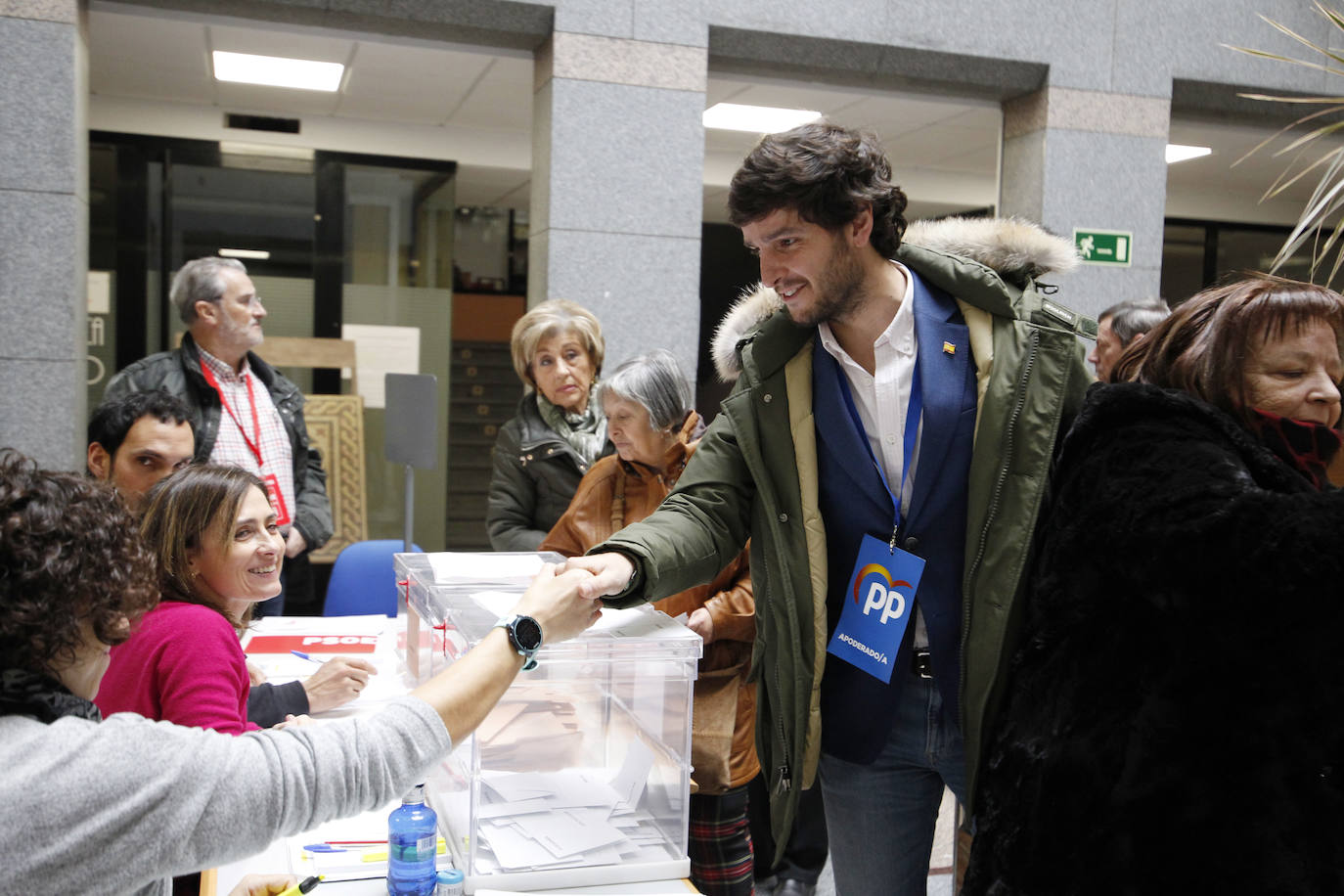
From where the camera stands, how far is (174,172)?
615cm

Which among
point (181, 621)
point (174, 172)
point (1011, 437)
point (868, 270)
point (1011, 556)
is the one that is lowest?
Result: point (181, 621)

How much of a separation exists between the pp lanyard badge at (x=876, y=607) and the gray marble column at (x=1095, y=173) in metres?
4.04

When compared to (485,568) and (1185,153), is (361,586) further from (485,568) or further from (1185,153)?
(1185,153)

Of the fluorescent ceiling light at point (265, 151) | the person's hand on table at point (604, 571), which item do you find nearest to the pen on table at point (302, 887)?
the person's hand on table at point (604, 571)

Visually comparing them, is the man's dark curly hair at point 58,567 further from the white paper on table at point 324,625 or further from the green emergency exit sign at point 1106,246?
the green emergency exit sign at point 1106,246

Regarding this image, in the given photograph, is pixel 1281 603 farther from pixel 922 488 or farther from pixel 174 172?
pixel 174 172

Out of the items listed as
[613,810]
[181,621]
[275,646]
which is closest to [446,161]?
[275,646]

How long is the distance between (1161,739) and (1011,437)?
0.54 meters

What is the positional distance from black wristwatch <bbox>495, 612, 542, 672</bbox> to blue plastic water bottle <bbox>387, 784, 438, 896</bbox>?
0.28m

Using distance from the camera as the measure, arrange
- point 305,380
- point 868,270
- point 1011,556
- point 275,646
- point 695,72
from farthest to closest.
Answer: point 305,380 < point 695,72 < point 275,646 < point 868,270 < point 1011,556

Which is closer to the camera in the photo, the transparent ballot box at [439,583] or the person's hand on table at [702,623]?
the transparent ballot box at [439,583]

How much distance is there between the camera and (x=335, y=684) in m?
2.43

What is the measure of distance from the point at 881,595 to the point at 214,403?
279cm

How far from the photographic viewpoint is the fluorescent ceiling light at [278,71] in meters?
5.32
